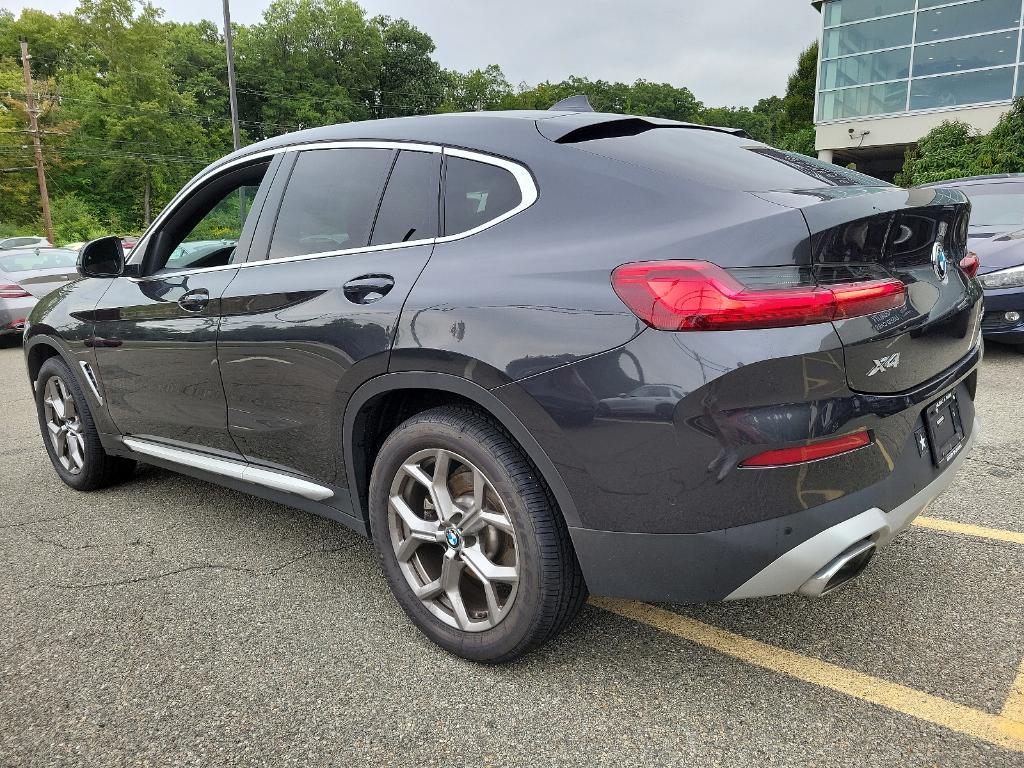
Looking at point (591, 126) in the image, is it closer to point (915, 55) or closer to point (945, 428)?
point (945, 428)

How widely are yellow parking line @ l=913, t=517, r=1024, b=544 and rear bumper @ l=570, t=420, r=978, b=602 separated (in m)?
1.33

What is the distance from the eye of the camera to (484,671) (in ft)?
7.78

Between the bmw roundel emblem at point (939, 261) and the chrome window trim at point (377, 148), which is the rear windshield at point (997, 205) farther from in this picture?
the chrome window trim at point (377, 148)

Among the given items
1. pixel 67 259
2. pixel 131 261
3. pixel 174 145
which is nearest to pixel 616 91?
pixel 174 145

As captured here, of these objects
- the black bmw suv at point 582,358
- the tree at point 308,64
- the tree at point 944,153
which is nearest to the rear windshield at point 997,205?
the black bmw suv at point 582,358

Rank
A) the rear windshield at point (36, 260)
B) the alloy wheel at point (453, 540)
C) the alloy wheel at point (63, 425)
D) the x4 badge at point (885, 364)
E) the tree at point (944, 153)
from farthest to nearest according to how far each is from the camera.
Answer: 1. the tree at point (944, 153)
2. the rear windshield at point (36, 260)
3. the alloy wheel at point (63, 425)
4. the alloy wheel at point (453, 540)
5. the x4 badge at point (885, 364)

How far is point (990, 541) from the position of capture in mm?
3059

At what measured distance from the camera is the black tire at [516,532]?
2.13 metres

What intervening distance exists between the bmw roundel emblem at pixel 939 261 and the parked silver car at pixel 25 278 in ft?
35.8

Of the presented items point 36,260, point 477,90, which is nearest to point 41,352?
point 36,260

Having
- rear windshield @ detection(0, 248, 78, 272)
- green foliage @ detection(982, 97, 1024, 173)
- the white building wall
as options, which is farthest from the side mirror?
the white building wall

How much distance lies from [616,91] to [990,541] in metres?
93.3

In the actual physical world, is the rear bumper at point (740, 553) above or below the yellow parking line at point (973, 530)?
above

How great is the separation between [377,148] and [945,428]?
2.03 metres
